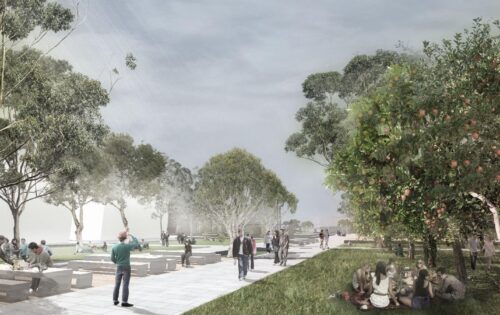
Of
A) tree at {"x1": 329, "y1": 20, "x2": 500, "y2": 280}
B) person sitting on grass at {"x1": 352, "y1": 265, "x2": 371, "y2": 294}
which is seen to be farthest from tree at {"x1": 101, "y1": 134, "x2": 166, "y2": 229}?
tree at {"x1": 329, "y1": 20, "x2": 500, "y2": 280}

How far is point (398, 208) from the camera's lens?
1102cm

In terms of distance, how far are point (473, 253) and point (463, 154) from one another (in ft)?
54.8

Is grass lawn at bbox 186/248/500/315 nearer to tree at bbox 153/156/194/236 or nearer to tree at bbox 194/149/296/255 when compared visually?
tree at bbox 194/149/296/255

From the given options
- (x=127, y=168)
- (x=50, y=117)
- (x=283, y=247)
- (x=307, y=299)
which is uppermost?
(x=127, y=168)

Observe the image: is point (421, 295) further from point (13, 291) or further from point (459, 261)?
point (13, 291)

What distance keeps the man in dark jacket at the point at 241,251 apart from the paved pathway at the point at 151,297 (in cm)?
53

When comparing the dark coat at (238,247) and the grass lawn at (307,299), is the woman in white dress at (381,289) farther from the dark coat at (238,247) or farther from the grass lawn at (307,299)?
the dark coat at (238,247)

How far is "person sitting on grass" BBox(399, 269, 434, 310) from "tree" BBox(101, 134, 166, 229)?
127 feet

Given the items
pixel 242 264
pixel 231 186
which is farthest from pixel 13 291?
pixel 231 186

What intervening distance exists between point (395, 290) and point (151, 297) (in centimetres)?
737

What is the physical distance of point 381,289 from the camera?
36.3 ft

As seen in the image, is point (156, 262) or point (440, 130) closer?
point (440, 130)

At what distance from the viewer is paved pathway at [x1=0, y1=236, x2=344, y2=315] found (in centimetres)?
1107

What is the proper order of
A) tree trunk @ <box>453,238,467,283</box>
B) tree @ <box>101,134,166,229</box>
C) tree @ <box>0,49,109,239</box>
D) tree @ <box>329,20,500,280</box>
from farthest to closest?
tree @ <box>101,134,166,229</box> < tree @ <box>0,49,109,239</box> < tree trunk @ <box>453,238,467,283</box> < tree @ <box>329,20,500,280</box>
